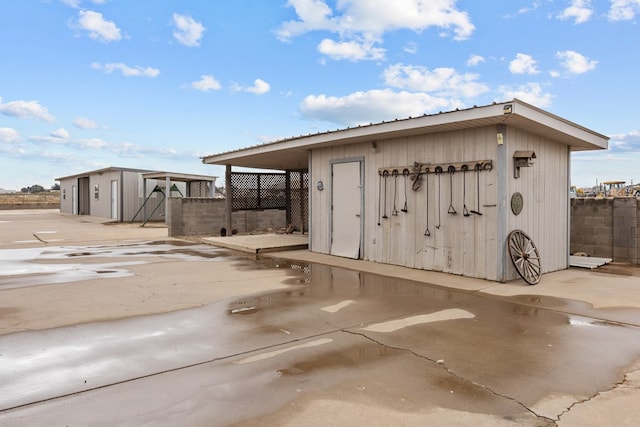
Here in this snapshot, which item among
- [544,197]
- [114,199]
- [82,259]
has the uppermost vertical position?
[114,199]

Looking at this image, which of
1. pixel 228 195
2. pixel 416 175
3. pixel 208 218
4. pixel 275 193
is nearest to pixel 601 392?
pixel 416 175

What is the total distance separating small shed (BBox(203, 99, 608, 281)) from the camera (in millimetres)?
5926

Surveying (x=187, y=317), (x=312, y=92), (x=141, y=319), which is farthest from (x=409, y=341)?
(x=312, y=92)

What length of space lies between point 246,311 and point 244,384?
1.76 metres

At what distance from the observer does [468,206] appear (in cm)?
631

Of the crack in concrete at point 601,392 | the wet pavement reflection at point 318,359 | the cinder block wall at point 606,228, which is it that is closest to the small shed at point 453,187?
the cinder block wall at point 606,228

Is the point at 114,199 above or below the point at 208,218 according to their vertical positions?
above

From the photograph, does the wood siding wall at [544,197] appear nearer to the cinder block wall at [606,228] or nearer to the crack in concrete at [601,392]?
the cinder block wall at [606,228]

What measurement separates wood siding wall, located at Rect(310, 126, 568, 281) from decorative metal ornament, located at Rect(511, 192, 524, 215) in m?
0.10

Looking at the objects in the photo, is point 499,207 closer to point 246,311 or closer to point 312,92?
point 246,311

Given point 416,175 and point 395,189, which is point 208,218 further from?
point 416,175

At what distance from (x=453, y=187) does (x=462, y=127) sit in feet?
3.10

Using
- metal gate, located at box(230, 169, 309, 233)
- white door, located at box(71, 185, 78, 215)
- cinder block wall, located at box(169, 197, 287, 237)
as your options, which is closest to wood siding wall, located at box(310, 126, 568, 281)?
metal gate, located at box(230, 169, 309, 233)

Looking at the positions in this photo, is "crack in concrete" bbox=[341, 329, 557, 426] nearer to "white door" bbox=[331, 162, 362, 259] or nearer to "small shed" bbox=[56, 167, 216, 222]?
"white door" bbox=[331, 162, 362, 259]
